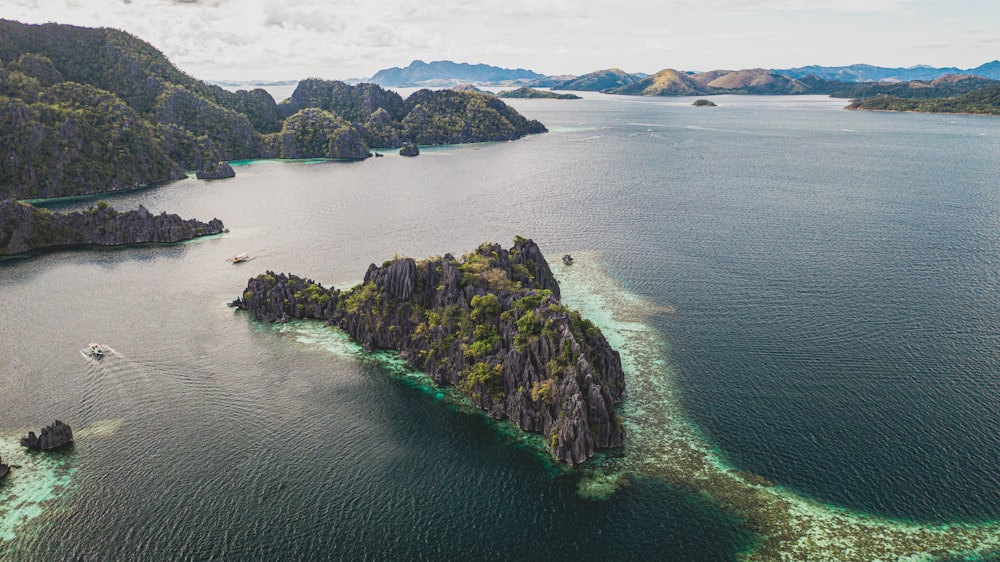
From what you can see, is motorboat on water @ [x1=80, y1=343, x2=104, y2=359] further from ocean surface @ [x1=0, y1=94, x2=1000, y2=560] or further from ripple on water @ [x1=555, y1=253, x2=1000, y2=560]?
ripple on water @ [x1=555, y1=253, x2=1000, y2=560]

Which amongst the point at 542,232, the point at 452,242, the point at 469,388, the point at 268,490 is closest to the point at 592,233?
the point at 542,232

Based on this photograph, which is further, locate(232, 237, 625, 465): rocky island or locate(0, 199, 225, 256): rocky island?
locate(0, 199, 225, 256): rocky island

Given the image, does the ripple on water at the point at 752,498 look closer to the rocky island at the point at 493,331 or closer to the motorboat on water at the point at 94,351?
the rocky island at the point at 493,331

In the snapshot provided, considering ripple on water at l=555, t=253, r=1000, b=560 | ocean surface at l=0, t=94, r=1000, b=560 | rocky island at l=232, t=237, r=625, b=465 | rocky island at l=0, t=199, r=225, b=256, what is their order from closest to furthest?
1. ripple on water at l=555, t=253, r=1000, b=560
2. ocean surface at l=0, t=94, r=1000, b=560
3. rocky island at l=232, t=237, r=625, b=465
4. rocky island at l=0, t=199, r=225, b=256

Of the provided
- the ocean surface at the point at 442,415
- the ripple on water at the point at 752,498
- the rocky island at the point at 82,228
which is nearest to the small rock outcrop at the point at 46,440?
the ocean surface at the point at 442,415

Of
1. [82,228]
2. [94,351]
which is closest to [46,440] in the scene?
[94,351]

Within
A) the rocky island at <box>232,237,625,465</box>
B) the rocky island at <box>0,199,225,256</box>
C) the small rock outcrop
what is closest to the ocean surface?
the small rock outcrop
